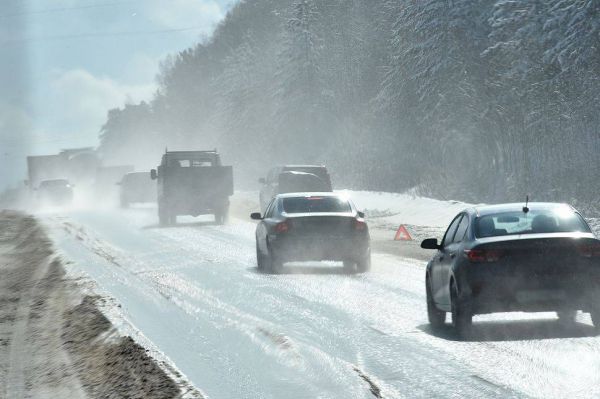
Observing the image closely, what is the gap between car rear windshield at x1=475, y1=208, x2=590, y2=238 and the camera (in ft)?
41.2

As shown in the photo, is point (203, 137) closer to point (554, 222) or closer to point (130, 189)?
point (130, 189)

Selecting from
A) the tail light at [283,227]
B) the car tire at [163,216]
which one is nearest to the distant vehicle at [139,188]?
the car tire at [163,216]

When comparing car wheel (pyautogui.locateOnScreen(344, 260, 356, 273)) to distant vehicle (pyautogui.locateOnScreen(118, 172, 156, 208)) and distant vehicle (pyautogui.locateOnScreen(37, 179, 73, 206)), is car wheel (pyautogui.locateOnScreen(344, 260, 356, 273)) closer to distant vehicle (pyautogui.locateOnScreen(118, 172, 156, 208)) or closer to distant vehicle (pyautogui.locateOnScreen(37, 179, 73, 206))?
distant vehicle (pyautogui.locateOnScreen(118, 172, 156, 208))

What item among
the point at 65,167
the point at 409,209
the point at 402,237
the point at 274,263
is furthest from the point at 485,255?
the point at 65,167

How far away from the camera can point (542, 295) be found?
11.9m

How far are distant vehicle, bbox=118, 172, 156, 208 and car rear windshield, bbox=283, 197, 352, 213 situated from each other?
39.0 m

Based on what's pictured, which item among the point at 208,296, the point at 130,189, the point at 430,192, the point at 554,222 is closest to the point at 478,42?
the point at 430,192

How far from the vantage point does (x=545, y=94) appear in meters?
48.2

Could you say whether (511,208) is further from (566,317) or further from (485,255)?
(566,317)

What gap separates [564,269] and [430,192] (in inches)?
1967

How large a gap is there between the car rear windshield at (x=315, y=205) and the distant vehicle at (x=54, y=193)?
5277 centimetres

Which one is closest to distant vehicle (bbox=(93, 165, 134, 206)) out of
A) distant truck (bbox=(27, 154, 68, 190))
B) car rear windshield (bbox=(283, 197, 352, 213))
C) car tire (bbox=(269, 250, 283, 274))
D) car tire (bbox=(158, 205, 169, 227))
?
distant truck (bbox=(27, 154, 68, 190))

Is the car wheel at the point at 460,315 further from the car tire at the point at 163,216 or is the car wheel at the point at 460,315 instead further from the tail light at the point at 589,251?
the car tire at the point at 163,216

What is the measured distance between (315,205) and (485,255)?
10494 millimetres
